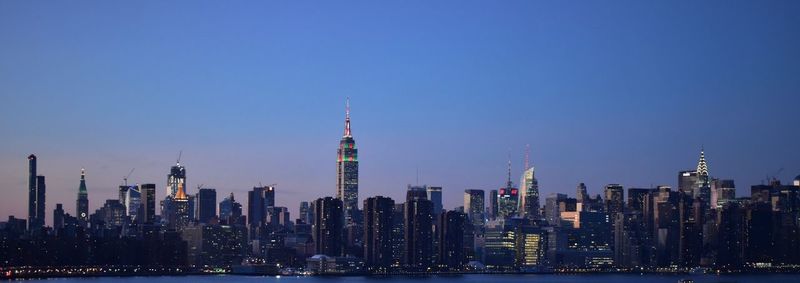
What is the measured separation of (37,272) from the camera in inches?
7594

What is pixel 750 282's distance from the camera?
178500mm

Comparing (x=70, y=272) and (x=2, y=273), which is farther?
(x=70, y=272)

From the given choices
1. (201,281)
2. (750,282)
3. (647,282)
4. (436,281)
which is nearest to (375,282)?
(436,281)

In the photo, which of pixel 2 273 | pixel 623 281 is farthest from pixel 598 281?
pixel 2 273

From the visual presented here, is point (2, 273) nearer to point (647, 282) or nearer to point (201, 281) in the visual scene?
point (201, 281)

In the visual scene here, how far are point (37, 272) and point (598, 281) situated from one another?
74.1m

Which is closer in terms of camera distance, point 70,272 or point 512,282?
point 512,282

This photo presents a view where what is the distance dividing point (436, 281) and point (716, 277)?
129ft

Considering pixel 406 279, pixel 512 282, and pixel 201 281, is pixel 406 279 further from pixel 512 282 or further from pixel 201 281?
pixel 201 281

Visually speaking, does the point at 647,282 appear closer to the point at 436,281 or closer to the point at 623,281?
the point at 623,281

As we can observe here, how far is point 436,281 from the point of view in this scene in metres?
185

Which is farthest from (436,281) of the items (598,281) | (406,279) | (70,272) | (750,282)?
(70,272)

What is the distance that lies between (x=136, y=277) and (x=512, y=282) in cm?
5217

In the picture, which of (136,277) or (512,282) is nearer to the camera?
(512,282)
